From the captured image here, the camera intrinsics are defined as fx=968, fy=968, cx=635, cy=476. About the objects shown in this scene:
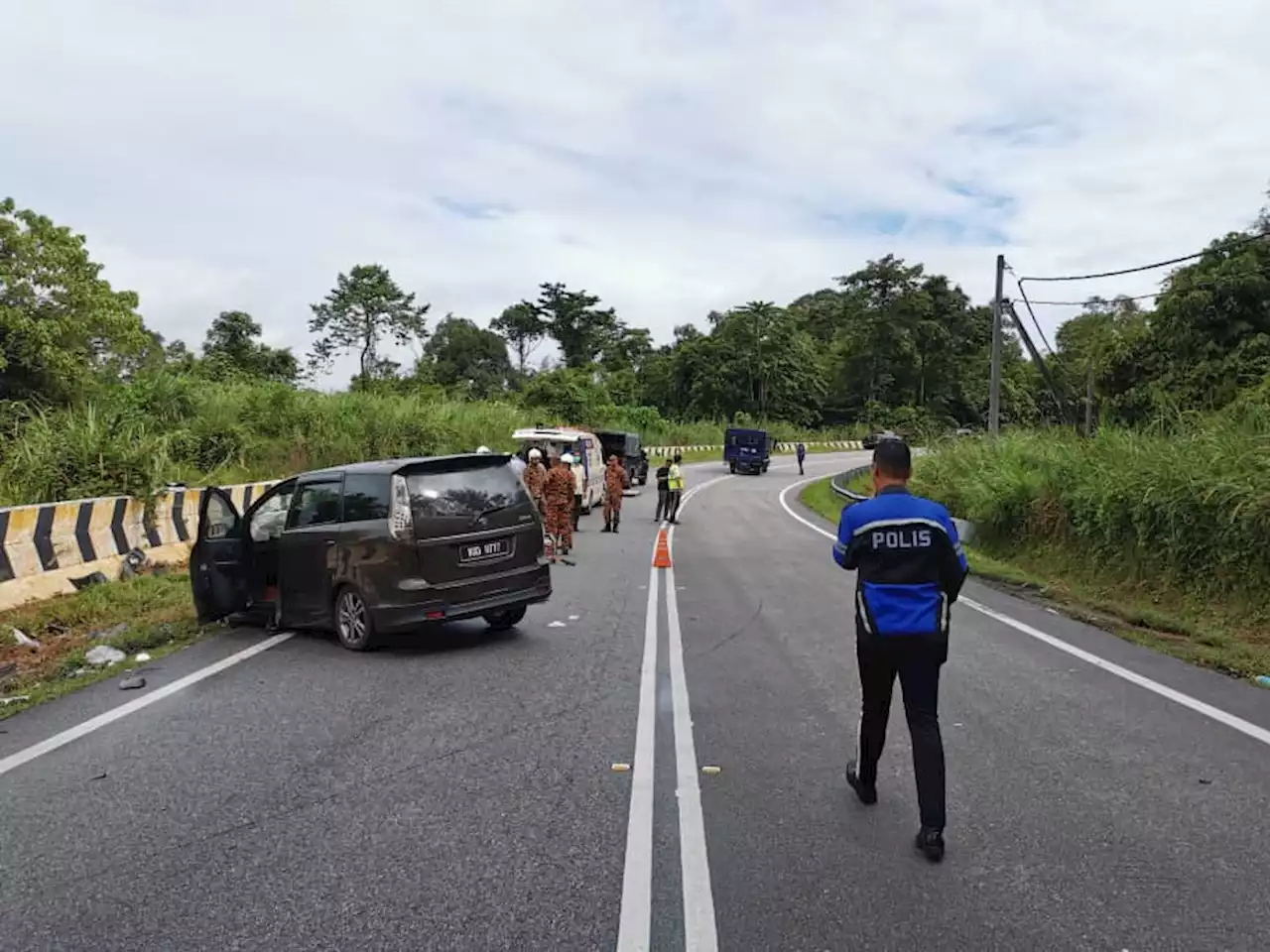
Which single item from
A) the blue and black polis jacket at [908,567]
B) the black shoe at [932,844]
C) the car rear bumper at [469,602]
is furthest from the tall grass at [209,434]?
the black shoe at [932,844]

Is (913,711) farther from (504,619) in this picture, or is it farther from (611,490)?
(611,490)

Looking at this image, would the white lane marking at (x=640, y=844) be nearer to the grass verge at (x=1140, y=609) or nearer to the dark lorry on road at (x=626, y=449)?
the grass verge at (x=1140, y=609)

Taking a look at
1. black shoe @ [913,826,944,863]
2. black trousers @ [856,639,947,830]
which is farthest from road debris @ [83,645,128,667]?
black shoe @ [913,826,944,863]

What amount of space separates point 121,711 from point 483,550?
3.17 meters

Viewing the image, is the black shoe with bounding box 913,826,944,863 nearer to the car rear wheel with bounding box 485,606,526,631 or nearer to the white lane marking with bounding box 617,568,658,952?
the white lane marking with bounding box 617,568,658,952

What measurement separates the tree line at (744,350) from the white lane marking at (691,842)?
16406mm

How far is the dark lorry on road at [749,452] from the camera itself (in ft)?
159

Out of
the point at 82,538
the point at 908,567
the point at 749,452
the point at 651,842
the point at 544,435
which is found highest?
the point at 908,567

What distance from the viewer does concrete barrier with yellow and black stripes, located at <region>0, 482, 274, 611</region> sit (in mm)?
9914

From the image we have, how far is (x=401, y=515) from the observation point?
8336 millimetres

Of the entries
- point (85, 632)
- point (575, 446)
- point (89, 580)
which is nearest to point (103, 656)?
point (85, 632)

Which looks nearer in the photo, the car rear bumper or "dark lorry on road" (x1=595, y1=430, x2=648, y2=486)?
the car rear bumper

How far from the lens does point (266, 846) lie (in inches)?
168

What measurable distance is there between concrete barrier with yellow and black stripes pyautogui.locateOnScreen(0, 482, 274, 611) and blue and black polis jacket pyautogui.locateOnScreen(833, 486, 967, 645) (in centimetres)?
901
